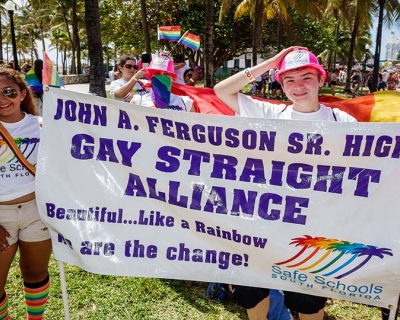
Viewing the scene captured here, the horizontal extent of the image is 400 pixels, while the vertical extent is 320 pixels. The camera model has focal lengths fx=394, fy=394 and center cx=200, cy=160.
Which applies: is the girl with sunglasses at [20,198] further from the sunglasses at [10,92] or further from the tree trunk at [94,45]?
the tree trunk at [94,45]

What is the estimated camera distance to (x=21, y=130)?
2398mm

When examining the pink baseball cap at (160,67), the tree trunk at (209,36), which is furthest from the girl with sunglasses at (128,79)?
the tree trunk at (209,36)

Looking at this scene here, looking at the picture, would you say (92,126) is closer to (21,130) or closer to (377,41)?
(21,130)

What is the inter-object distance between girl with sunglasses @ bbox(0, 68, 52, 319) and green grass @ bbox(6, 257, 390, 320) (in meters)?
0.74

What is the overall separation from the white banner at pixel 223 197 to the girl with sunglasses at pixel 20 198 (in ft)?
0.41

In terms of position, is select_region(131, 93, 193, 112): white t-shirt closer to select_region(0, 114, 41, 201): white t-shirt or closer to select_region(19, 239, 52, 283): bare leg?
select_region(0, 114, 41, 201): white t-shirt

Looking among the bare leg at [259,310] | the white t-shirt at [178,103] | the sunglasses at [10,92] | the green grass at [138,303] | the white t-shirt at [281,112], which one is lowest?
the green grass at [138,303]

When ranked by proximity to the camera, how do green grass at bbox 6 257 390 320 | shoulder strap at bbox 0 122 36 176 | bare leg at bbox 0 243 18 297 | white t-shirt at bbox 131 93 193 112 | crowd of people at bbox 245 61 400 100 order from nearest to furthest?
shoulder strap at bbox 0 122 36 176 → bare leg at bbox 0 243 18 297 → green grass at bbox 6 257 390 320 → white t-shirt at bbox 131 93 193 112 → crowd of people at bbox 245 61 400 100

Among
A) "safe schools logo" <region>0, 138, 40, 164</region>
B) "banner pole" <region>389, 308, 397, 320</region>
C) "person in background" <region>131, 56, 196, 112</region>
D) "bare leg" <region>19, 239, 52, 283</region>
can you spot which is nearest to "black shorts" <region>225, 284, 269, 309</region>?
"banner pole" <region>389, 308, 397, 320</region>

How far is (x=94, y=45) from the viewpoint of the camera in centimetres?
912

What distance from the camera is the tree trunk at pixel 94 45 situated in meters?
8.88

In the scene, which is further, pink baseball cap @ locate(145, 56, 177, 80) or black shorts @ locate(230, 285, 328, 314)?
pink baseball cap @ locate(145, 56, 177, 80)

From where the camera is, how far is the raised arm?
7.82 feet

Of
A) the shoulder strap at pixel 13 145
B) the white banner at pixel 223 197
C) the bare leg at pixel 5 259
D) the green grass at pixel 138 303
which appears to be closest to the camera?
the white banner at pixel 223 197
